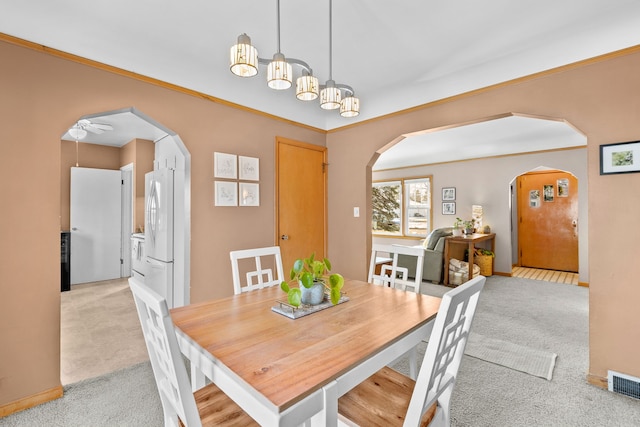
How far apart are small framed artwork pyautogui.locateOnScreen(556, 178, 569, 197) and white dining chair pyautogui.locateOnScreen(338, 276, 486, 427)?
6580mm

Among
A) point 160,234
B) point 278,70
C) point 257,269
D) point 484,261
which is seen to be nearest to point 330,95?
point 278,70

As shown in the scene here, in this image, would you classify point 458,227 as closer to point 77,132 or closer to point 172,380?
point 172,380

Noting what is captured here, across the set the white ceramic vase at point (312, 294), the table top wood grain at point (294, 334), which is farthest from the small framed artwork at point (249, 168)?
the white ceramic vase at point (312, 294)

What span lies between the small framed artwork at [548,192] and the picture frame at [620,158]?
5024 millimetres

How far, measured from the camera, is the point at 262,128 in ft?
10.9

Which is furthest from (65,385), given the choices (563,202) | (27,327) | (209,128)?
(563,202)

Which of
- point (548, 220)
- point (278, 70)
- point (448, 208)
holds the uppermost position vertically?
point (278, 70)

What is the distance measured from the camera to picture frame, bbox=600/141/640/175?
201 centimetres

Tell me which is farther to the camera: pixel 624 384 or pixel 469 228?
pixel 469 228

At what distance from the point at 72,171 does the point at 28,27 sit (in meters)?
4.03

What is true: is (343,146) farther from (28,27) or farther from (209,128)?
(28,27)

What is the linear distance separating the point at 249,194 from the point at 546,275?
5982 millimetres

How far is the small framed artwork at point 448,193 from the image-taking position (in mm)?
6379

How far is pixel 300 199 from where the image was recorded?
370cm
